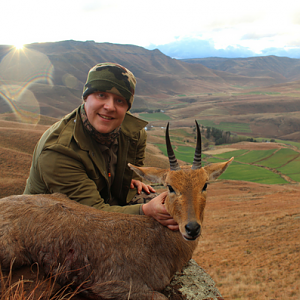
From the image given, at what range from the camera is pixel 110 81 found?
6141 mm

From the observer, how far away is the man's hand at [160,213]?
18.3ft

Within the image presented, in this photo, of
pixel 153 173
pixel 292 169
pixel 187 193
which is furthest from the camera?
pixel 292 169

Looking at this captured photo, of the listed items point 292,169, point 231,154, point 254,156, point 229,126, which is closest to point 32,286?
point 292,169

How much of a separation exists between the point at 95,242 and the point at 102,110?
3.25 metres

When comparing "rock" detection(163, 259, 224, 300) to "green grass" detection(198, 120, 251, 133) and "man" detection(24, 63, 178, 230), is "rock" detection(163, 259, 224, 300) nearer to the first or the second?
"man" detection(24, 63, 178, 230)

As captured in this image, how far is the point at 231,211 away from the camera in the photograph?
30.2 metres

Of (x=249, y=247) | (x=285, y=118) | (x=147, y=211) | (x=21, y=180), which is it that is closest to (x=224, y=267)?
(x=249, y=247)

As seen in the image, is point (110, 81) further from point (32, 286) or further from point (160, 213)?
point (32, 286)

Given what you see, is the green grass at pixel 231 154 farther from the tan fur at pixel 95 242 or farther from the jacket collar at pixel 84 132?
the tan fur at pixel 95 242

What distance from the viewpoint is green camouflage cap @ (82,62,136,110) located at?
6090 mm

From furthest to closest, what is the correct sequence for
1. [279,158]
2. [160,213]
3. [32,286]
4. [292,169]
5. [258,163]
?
1. [279,158]
2. [258,163]
3. [292,169]
4. [160,213]
5. [32,286]

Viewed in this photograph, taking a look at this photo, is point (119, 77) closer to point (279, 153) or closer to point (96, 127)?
point (96, 127)

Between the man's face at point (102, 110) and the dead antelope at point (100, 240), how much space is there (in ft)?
6.53

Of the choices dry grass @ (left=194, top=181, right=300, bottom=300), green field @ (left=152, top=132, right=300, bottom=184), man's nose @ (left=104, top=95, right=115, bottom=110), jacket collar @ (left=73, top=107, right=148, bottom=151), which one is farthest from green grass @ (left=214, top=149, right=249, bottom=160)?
man's nose @ (left=104, top=95, right=115, bottom=110)
